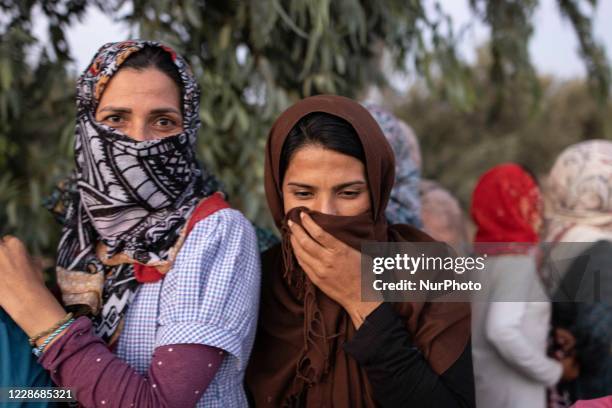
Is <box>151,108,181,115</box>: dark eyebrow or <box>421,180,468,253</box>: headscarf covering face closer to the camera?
<box>151,108,181,115</box>: dark eyebrow

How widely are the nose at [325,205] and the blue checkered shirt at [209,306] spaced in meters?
0.21

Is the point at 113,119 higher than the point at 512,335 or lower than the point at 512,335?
higher

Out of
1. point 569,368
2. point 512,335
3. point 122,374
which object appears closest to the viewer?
point 122,374

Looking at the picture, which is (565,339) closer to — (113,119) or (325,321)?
(325,321)

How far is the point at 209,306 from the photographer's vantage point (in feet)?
5.23

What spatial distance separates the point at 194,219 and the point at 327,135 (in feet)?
1.41

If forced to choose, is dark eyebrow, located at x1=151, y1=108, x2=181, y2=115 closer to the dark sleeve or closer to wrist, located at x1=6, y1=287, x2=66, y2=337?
wrist, located at x1=6, y1=287, x2=66, y2=337

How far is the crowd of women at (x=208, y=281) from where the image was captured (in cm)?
157

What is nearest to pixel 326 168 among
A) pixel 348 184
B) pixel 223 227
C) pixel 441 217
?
pixel 348 184

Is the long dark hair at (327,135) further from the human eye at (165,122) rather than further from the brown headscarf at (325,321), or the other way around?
the human eye at (165,122)

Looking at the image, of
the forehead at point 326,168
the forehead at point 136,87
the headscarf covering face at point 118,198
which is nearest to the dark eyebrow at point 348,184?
the forehead at point 326,168

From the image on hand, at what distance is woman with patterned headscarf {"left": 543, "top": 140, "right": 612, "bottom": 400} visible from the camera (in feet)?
6.42

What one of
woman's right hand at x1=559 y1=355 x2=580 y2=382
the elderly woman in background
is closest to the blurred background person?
woman's right hand at x1=559 y1=355 x2=580 y2=382

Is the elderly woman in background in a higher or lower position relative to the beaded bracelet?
higher
